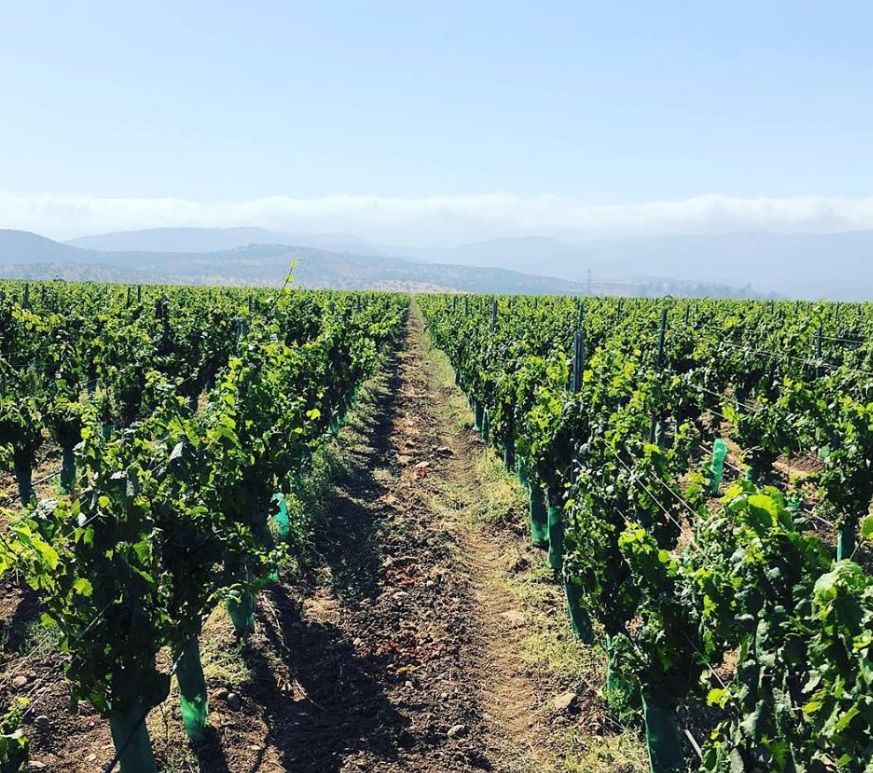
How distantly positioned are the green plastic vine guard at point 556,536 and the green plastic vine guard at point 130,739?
16.7ft

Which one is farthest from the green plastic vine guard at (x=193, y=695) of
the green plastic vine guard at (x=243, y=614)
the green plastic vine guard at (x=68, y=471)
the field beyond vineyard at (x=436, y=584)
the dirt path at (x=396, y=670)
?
the green plastic vine guard at (x=68, y=471)

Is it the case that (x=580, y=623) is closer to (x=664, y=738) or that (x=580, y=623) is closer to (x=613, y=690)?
(x=613, y=690)

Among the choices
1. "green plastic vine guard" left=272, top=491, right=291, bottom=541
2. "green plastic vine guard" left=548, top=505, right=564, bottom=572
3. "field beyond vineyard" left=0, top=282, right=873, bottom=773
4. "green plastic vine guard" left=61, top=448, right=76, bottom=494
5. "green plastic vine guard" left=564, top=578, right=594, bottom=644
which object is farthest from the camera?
"green plastic vine guard" left=61, top=448, right=76, bottom=494

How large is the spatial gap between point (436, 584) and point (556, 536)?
1.56 m

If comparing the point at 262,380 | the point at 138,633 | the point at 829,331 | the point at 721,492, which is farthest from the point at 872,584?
the point at 829,331

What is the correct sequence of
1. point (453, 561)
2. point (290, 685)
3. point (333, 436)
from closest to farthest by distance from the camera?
point (290, 685) → point (453, 561) → point (333, 436)

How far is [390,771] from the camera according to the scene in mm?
5418

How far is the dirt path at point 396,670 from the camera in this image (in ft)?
18.1

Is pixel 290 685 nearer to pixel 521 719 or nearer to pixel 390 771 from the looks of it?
pixel 390 771

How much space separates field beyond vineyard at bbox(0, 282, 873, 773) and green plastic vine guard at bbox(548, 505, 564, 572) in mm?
27

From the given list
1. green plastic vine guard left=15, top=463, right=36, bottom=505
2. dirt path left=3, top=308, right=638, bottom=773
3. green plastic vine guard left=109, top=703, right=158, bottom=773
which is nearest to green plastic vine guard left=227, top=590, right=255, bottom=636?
dirt path left=3, top=308, right=638, bottom=773

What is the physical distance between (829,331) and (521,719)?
1671 cm

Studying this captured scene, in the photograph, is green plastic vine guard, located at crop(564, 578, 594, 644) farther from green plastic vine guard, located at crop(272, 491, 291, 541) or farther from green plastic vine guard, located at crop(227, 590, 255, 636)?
green plastic vine guard, located at crop(272, 491, 291, 541)

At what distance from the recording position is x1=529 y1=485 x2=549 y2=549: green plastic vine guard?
9180 mm
